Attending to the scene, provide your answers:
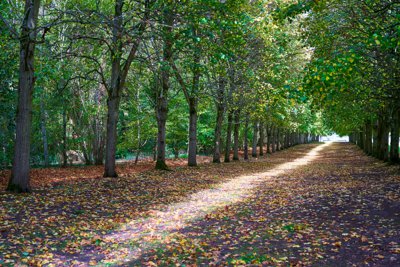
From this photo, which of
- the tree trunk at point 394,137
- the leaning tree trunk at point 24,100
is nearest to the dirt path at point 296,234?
the leaning tree trunk at point 24,100

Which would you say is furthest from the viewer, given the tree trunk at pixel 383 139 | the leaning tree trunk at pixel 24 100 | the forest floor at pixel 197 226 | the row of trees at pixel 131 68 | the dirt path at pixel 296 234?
the tree trunk at pixel 383 139

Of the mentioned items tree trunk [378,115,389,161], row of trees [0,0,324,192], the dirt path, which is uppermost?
row of trees [0,0,324,192]

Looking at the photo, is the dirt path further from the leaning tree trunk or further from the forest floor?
the leaning tree trunk

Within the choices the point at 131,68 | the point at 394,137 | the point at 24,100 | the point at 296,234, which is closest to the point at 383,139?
the point at 394,137

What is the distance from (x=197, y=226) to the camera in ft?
30.8

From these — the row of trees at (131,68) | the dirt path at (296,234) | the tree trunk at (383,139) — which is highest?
the row of trees at (131,68)

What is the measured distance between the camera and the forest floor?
687 centimetres

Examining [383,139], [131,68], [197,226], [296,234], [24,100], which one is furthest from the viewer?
[383,139]

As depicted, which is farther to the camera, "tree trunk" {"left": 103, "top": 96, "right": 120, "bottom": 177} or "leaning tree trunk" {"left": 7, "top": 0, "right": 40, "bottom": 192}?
"tree trunk" {"left": 103, "top": 96, "right": 120, "bottom": 177}

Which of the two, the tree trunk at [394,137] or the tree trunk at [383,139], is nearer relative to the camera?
the tree trunk at [394,137]

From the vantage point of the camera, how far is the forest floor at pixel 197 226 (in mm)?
6867

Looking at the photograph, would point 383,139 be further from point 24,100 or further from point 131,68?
point 24,100

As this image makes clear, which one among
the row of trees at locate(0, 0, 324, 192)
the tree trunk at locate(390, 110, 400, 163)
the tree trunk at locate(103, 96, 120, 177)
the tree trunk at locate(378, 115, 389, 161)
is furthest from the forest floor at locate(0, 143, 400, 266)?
the tree trunk at locate(378, 115, 389, 161)

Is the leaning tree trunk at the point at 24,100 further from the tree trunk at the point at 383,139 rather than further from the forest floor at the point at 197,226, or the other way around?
the tree trunk at the point at 383,139
